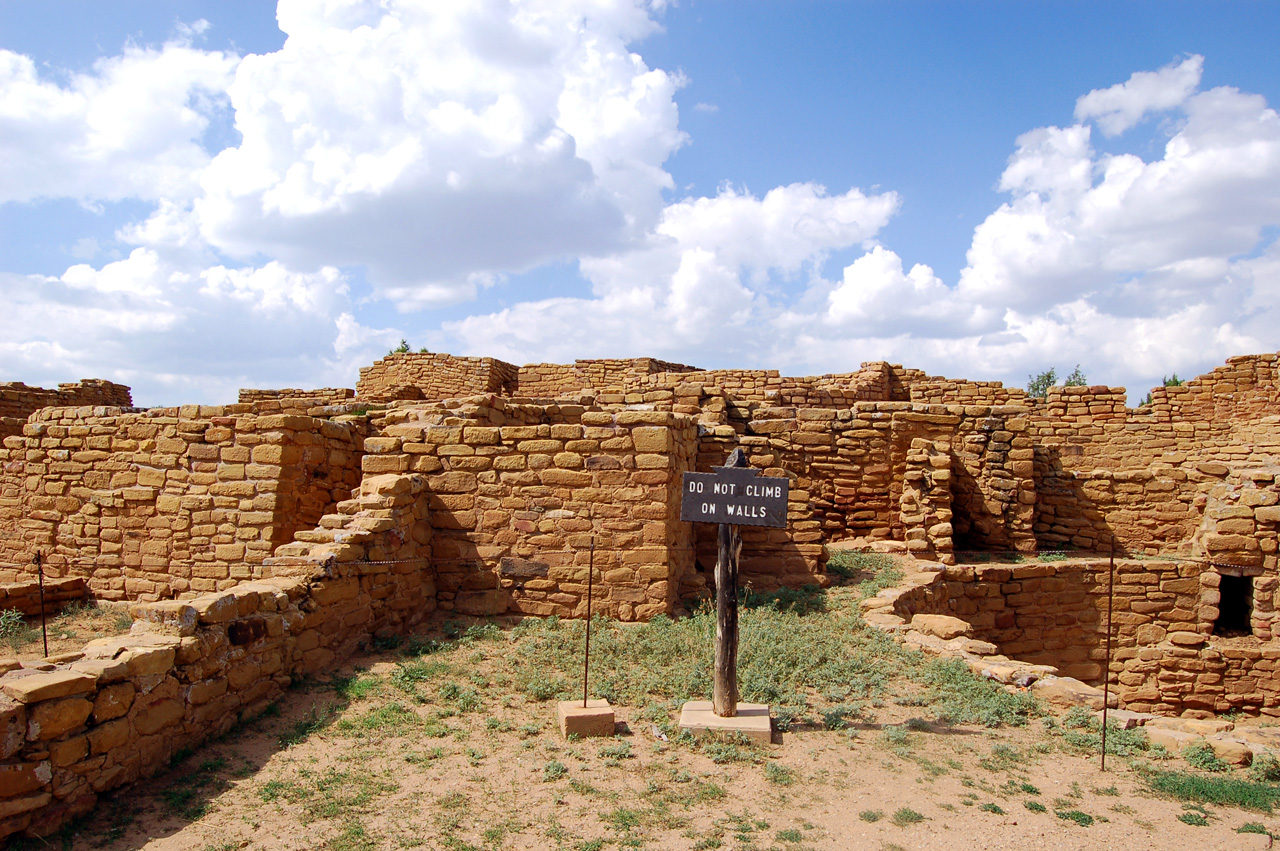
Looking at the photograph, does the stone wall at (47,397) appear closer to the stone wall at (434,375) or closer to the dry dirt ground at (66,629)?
the stone wall at (434,375)

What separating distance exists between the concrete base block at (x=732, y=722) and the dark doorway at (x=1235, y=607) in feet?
32.9

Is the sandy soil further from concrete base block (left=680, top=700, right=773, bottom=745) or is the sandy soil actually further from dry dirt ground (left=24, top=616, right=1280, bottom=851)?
concrete base block (left=680, top=700, right=773, bottom=745)

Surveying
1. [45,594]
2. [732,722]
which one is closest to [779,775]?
[732,722]

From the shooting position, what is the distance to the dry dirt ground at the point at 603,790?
4223 millimetres

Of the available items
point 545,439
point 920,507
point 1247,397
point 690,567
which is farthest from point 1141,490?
point 545,439

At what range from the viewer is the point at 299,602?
21.1ft

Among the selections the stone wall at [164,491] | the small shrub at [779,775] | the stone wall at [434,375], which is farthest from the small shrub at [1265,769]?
the stone wall at [434,375]

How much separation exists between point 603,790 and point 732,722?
125 cm

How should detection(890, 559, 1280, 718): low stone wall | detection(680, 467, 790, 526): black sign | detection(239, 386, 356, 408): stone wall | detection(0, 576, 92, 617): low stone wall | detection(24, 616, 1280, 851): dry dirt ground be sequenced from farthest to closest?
1. detection(239, 386, 356, 408): stone wall
2. detection(890, 559, 1280, 718): low stone wall
3. detection(0, 576, 92, 617): low stone wall
4. detection(680, 467, 790, 526): black sign
5. detection(24, 616, 1280, 851): dry dirt ground

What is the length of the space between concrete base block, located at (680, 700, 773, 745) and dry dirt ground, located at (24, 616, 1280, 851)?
113 mm

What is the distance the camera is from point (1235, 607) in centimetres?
1209

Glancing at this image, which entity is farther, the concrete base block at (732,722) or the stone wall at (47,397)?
the stone wall at (47,397)

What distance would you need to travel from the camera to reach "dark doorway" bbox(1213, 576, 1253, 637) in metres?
11.8

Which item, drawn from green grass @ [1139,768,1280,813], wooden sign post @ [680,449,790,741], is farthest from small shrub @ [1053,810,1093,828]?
wooden sign post @ [680,449,790,741]
